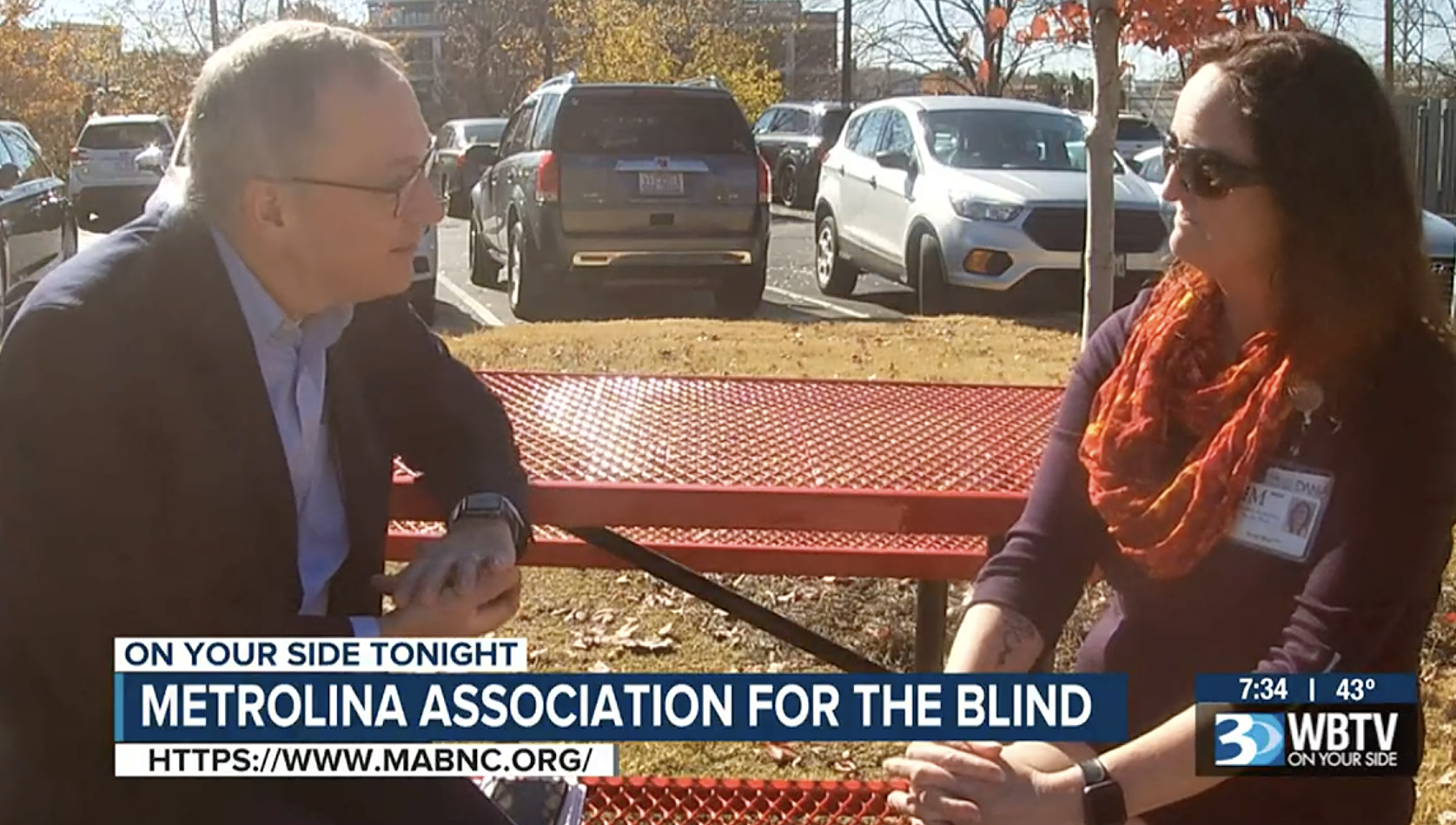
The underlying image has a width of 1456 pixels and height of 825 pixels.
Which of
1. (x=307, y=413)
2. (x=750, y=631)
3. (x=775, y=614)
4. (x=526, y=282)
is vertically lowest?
(x=750, y=631)

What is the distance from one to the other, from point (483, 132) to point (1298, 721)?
85.2 feet

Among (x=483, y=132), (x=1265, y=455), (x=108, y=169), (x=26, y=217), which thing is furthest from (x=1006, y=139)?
(x=108, y=169)

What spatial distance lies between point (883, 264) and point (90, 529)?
10544mm

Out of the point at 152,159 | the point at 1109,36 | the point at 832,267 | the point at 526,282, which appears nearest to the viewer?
the point at 1109,36

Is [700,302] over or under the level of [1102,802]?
under

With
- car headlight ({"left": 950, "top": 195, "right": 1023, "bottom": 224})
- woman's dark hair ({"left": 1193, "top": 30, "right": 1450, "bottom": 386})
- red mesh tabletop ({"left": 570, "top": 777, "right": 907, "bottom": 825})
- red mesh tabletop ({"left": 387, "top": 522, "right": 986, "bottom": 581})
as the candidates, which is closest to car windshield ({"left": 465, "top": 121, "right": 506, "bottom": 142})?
car headlight ({"left": 950, "top": 195, "right": 1023, "bottom": 224})

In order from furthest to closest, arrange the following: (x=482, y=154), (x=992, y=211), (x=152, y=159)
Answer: (x=482, y=154) < (x=152, y=159) < (x=992, y=211)

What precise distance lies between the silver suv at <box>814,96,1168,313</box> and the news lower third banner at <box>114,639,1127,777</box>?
8.16 metres

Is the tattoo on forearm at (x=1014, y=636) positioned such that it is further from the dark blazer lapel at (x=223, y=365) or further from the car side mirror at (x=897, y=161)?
the car side mirror at (x=897, y=161)

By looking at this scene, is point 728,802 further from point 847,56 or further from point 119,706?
point 847,56

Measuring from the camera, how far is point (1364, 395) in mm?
1932

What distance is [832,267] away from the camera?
43.7 ft

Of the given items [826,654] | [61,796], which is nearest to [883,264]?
[826,654]

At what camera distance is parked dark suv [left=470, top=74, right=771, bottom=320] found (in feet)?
37.2
